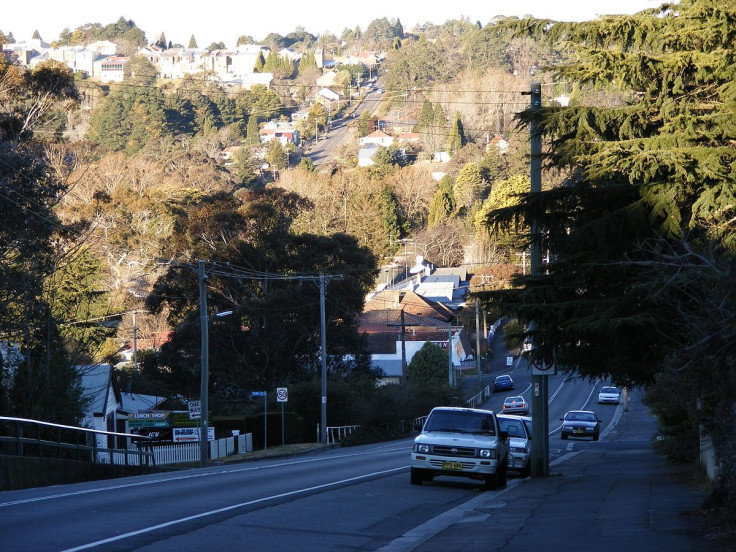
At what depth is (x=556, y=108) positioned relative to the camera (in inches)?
779

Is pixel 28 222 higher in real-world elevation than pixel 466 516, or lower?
higher

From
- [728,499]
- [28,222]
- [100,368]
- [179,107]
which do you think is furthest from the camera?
[179,107]

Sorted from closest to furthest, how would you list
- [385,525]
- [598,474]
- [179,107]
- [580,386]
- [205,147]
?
1. [385,525]
2. [598,474]
3. [580,386]
4. [205,147]
5. [179,107]

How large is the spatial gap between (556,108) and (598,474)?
7.54 meters

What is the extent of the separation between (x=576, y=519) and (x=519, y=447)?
10.6 meters

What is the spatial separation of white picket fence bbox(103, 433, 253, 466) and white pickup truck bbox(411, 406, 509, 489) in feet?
48.9

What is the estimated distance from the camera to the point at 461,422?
19969mm

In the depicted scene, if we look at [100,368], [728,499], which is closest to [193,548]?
[728,499]

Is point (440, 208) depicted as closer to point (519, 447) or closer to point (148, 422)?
point (148, 422)

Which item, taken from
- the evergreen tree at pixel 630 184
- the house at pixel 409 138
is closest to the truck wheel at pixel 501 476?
the evergreen tree at pixel 630 184

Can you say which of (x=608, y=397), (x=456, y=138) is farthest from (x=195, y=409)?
(x=456, y=138)

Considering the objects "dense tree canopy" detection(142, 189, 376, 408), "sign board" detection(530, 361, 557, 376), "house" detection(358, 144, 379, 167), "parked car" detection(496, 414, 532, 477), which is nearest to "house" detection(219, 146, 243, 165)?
"house" detection(358, 144, 379, 167)

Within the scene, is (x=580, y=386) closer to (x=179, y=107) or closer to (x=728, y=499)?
(x=728, y=499)

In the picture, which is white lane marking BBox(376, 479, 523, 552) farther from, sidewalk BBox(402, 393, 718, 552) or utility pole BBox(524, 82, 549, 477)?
utility pole BBox(524, 82, 549, 477)
